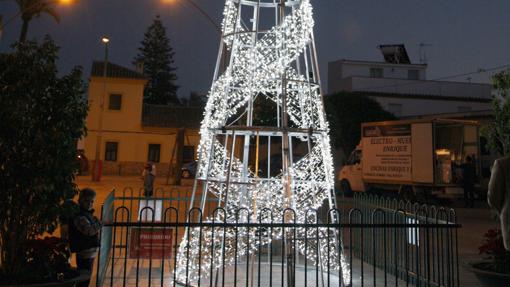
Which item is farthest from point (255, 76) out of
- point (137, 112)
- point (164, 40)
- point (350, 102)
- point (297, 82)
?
point (164, 40)

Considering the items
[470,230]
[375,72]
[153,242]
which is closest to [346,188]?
[470,230]

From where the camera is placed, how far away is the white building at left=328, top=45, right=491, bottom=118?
136 feet

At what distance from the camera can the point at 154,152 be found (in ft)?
129

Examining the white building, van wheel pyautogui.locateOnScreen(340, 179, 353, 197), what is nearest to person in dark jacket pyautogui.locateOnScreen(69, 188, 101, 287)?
van wheel pyautogui.locateOnScreen(340, 179, 353, 197)

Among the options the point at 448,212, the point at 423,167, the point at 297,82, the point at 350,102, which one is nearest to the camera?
the point at 448,212

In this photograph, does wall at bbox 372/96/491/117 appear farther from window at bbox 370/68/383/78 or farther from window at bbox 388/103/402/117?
window at bbox 370/68/383/78

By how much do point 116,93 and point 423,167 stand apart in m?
27.3

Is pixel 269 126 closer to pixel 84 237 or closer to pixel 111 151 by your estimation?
pixel 84 237

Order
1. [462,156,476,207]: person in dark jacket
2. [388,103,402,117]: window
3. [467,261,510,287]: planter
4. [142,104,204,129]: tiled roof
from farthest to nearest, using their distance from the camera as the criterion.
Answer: [388,103,402,117]: window < [142,104,204,129]: tiled roof < [462,156,476,207]: person in dark jacket < [467,261,510,287]: planter

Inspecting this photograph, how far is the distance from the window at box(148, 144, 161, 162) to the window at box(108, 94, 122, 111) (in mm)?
4105

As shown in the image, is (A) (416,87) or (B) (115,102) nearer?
(B) (115,102)

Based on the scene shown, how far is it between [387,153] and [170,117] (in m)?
24.1

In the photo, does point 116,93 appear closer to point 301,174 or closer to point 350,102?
point 350,102

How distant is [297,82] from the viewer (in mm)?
7102
